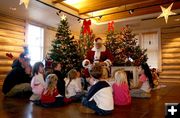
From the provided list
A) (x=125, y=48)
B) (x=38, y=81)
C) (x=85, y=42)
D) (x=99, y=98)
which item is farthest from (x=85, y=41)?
(x=99, y=98)

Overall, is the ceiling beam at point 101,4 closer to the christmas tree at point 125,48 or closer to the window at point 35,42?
the christmas tree at point 125,48

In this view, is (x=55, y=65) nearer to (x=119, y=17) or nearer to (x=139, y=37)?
(x=119, y=17)

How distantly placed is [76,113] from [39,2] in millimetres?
4292

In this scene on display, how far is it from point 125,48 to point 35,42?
4169 mm

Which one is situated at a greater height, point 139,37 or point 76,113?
point 139,37

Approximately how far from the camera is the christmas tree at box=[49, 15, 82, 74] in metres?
7.20

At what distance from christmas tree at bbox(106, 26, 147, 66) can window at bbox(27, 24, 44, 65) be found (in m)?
3.23

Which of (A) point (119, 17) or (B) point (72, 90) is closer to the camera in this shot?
(B) point (72, 90)

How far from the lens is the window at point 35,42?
30.4 ft

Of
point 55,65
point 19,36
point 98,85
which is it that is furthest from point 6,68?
point 98,85

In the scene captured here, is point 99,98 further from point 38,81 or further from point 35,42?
point 35,42

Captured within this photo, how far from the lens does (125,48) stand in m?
8.96

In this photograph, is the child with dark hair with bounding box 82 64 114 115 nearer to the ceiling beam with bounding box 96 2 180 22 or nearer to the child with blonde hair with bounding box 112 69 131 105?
the child with blonde hair with bounding box 112 69 131 105

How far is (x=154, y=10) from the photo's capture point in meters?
8.20
